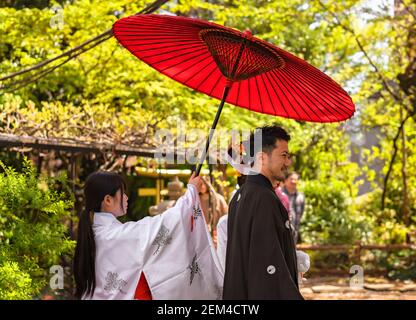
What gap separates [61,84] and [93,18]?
1453 millimetres

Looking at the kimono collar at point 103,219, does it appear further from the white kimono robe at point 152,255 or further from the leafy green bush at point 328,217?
the leafy green bush at point 328,217

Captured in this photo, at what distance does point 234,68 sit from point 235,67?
11 millimetres

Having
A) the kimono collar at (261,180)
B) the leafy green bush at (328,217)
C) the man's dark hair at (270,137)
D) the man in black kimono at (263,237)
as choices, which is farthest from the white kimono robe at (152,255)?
the leafy green bush at (328,217)

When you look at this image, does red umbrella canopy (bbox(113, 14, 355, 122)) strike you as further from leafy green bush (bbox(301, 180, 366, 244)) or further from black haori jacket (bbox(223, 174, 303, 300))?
leafy green bush (bbox(301, 180, 366, 244))

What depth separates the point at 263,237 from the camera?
3779 mm

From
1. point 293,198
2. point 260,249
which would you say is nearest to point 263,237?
point 260,249

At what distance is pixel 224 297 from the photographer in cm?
398

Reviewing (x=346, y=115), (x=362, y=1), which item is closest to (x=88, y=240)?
(x=346, y=115)

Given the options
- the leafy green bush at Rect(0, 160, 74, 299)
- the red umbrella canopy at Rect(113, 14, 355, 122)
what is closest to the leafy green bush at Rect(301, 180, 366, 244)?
the leafy green bush at Rect(0, 160, 74, 299)

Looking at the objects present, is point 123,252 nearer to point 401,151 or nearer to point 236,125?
point 236,125

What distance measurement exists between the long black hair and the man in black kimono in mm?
655

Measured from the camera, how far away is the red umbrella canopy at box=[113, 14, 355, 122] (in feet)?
14.3

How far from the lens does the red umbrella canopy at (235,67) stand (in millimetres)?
4359

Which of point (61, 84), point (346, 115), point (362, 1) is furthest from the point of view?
Answer: point (362, 1)
